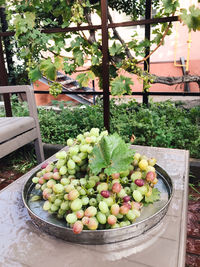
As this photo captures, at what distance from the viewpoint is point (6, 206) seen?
0.80 m

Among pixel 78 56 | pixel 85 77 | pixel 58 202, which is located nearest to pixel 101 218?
pixel 58 202

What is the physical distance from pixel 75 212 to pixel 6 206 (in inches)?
13.3

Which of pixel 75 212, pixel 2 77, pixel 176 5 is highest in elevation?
pixel 176 5

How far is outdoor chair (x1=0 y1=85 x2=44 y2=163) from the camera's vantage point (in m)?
1.72

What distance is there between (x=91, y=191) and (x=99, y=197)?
1.2 inches

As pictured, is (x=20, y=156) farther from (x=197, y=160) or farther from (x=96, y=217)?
(x=96, y=217)

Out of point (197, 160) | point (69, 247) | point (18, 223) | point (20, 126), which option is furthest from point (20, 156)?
point (69, 247)

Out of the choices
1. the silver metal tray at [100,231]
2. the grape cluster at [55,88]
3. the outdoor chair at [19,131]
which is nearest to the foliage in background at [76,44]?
the grape cluster at [55,88]

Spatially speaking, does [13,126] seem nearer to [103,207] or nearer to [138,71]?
[138,71]

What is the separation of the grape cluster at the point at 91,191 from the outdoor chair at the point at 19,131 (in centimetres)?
105

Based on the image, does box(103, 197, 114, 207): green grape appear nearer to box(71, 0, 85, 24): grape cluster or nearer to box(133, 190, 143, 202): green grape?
box(133, 190, 143, 202): green grape

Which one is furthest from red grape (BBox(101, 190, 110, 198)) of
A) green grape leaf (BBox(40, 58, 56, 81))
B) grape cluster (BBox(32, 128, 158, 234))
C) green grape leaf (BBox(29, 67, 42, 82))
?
green grape leaf (BBox(29, 67, 42, 82))

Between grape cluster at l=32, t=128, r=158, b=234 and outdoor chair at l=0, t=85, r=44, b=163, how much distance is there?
41.5 inches

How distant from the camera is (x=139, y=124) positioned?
2.21 metres
